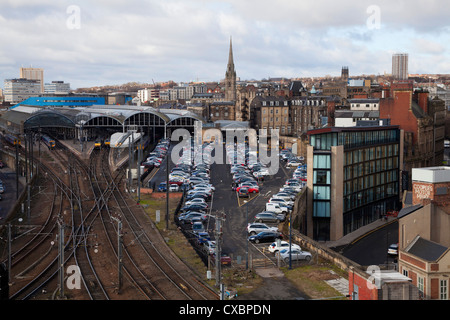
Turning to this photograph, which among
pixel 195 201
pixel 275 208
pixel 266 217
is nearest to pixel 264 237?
pixel 266 217

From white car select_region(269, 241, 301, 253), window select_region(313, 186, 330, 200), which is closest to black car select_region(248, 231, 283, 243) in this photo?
white car select_region(269, 241, 301, 253)

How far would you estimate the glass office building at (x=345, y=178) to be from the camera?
1608 inches

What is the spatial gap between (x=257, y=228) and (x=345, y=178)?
10421mm

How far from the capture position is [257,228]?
35312 mm

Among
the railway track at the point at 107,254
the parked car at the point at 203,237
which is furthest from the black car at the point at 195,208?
the parked car at the point at 203,237

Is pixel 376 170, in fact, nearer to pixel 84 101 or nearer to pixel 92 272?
pixel 92 272

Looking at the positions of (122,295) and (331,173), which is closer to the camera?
(122,295)

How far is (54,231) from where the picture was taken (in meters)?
35.4

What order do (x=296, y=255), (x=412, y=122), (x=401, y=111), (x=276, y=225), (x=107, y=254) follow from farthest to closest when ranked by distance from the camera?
(x=401, y=111) < (x=412, y=122) < (x=276, y=225) < (x=107, y=254) < (x=296, y=255)

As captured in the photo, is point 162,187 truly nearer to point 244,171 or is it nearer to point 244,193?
point 244,193
